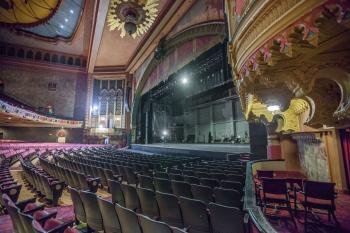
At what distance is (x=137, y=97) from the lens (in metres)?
17.8

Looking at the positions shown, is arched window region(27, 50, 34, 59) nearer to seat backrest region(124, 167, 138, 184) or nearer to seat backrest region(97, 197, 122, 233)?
seat backrest region(124, 167, 138, 184)

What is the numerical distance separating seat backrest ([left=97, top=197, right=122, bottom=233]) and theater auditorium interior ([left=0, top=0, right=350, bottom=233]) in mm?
14

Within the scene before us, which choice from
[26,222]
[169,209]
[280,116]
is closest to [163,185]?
[169,209]

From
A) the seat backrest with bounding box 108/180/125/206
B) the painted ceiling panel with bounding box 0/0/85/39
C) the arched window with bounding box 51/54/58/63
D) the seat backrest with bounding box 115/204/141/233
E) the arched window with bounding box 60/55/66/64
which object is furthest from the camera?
the arched window with bounding box 60/55/66/64

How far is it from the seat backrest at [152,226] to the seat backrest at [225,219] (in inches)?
26.2

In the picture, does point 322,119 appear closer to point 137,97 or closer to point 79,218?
point 79,218

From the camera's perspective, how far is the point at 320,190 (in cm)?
282

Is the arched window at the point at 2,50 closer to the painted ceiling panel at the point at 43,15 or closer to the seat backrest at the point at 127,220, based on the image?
the painted ceiling panel at the point at 43,15

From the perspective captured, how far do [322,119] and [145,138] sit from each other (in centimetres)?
1466

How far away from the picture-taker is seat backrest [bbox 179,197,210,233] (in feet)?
6.66

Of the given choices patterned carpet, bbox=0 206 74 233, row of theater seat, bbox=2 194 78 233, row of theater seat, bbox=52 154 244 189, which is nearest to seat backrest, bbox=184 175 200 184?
row of theater seat, bbox=52 154 244 189

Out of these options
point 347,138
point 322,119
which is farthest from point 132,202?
point 347,138

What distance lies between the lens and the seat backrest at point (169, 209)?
2.29 m

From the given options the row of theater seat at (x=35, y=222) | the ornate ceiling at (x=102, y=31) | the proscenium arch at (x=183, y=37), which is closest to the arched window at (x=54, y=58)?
the ornate ceiling at (x=102, y=31)
